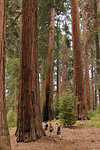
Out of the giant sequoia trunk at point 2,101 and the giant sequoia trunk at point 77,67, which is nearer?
the giant sequoia trunk at point 2,101

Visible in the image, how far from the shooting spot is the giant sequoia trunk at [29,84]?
6266mm

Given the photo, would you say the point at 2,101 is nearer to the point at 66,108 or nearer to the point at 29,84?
the point at 29,84

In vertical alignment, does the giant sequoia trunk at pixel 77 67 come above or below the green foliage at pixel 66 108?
above

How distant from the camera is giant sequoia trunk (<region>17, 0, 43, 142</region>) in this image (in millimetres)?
6266

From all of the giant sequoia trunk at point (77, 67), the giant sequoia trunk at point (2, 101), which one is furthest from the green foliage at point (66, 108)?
the giant sequoia trunk at point (2, 101)

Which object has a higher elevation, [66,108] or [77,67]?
[77,67]

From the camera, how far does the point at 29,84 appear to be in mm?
6445

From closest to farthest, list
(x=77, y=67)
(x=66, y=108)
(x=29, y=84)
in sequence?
(x=29, y=84) → (x=66, y=108) → (x=77, y=67)

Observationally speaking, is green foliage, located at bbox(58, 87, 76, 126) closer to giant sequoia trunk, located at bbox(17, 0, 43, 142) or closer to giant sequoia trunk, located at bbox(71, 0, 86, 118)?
giant sequoia trunk, located at bbox(17, 0, 43, 142)

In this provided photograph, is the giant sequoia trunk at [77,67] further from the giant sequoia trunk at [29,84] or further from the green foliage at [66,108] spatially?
the giant sequoia trunk at [29,84]

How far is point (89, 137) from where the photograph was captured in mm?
7312

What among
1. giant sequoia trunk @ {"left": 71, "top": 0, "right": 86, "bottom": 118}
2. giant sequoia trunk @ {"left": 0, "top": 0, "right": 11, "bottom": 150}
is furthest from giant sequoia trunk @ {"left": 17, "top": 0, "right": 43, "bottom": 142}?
giant sequoia trunk @ {"left": 71, "top": 0, "right": 86, "bottom": 118}

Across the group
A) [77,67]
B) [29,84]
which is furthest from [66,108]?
[77,67]

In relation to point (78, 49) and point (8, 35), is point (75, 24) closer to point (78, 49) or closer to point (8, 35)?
point (78, 49)
